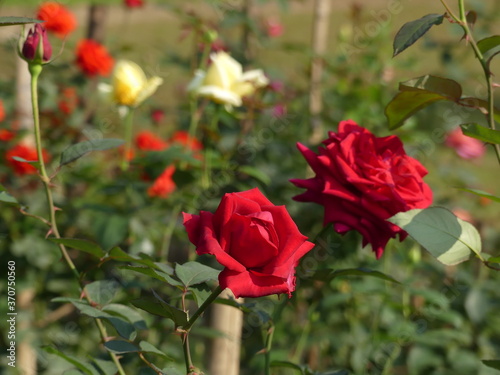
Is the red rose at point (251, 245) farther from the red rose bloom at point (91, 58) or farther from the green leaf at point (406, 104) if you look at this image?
the red rose bloom at point (91, 58)

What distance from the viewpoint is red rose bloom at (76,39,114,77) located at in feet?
6.31

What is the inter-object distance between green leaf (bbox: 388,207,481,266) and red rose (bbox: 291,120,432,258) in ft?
0.12

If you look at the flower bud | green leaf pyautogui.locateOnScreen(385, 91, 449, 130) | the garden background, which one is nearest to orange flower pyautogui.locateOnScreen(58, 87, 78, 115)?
the garden background

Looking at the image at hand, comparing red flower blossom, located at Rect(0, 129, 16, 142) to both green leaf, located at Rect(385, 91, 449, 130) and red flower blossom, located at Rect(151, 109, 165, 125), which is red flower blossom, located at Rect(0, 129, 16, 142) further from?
green leaf, located at Rect(385, 91, 449, 130)

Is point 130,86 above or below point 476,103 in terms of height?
below

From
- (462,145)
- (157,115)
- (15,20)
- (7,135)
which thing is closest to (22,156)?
(7,135)

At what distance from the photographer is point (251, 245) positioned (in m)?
0.45

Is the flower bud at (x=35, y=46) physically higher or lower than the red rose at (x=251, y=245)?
higher

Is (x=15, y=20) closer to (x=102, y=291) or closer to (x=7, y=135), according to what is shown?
(x=102, y=291)

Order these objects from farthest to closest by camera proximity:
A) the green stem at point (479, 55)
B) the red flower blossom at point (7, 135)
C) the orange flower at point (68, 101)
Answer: the orange flower at point (68, 101), the red flower blossom at point (7, 135), the green stem at point (479, 55)

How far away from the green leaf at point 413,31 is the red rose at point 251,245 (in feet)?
0.60

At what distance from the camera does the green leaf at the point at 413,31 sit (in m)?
0.54

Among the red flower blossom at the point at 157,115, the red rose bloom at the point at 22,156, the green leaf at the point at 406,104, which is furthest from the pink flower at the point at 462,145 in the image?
the green leaf at the point at 406,104

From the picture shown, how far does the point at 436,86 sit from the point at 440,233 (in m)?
0.14
